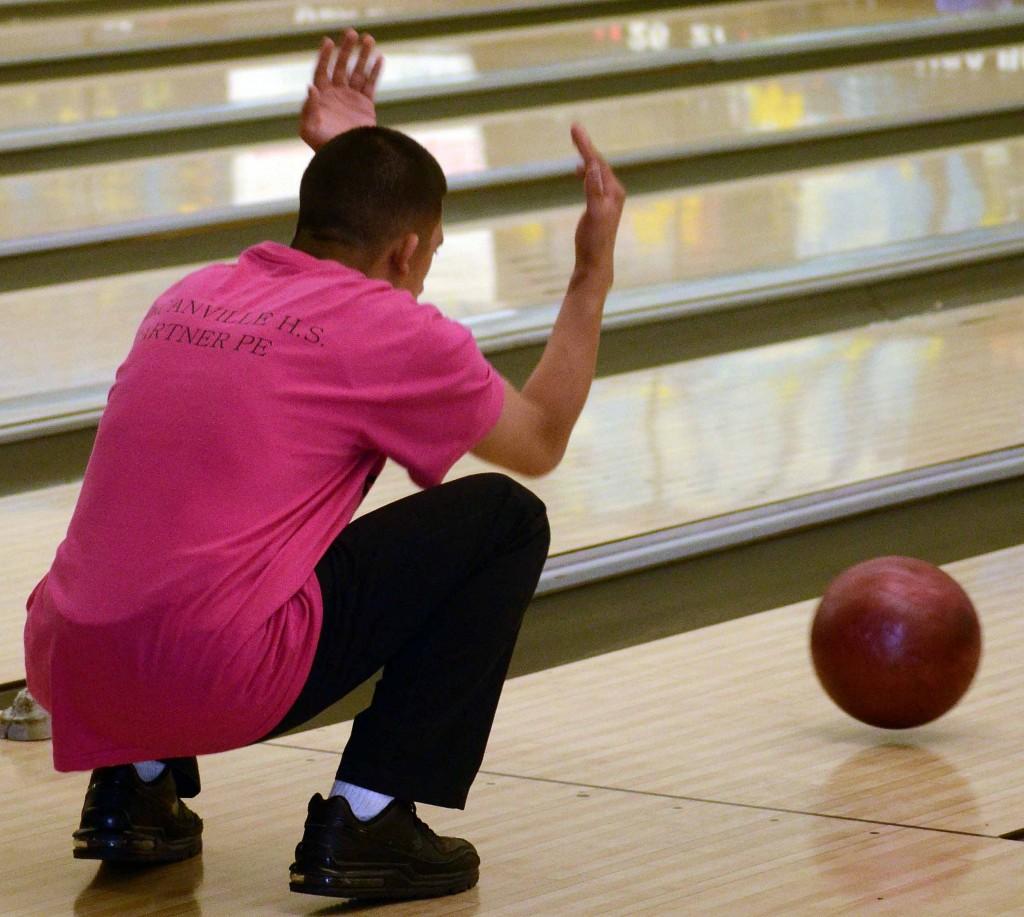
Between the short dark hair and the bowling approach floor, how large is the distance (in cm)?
49

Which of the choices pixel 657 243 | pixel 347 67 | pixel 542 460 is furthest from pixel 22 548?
pixel 657 243

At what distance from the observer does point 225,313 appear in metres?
1.35

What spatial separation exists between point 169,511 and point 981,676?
951mm

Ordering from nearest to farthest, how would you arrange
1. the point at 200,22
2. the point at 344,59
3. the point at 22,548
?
the point at 344,59 < the point at 22,548 < the point at 200,22

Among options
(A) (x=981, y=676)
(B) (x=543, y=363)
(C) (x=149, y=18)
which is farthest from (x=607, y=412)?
(C) (x=149, y=18)

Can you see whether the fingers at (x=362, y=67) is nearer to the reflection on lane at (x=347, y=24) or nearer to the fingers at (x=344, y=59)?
the fingers at (x=344, y=59)

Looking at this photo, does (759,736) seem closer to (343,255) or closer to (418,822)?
(418,822)

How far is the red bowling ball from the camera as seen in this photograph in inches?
68.0

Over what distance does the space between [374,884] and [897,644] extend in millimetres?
560

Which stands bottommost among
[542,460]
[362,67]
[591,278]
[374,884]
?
[374,884]

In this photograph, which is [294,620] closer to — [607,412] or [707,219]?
[607,412]

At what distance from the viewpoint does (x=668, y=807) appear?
1.63 m

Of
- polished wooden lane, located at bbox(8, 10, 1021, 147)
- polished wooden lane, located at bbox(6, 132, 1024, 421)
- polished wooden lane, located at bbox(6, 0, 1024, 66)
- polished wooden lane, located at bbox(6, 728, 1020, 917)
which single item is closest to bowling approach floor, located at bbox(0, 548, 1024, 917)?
polished wooden lane, located at bbox(6, 728, 1020, 917)

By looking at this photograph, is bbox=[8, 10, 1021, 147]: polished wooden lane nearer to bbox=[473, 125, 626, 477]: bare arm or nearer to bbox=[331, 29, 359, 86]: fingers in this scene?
bbox=[331, 29, 359, 86]: fingers
